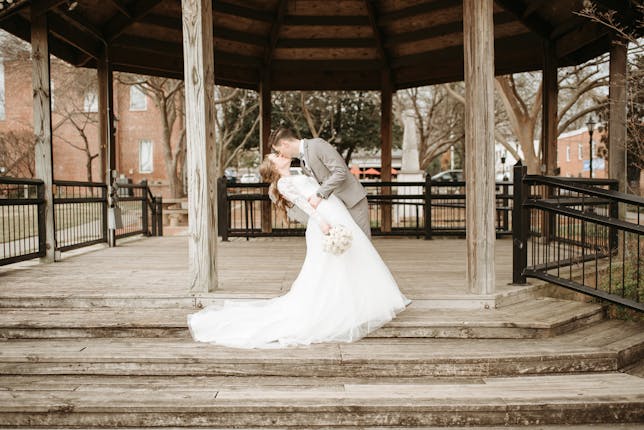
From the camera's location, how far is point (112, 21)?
349 inches

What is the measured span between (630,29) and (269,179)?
576 cm

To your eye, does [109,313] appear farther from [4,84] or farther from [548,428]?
[4,84]

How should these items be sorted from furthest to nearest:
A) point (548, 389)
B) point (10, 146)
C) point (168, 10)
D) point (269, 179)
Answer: point (10, 146)
point (168, 10)
point (269, 179)
point (548, 389)

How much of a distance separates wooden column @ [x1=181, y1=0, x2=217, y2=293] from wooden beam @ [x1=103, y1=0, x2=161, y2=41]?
3.85 metres

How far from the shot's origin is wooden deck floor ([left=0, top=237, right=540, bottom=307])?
539cm

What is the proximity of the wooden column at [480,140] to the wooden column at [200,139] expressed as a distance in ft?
8.52

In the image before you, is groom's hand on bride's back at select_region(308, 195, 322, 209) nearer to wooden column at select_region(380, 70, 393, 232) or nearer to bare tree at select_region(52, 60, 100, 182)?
wooden column at select_region(380, 70, 393, 232)

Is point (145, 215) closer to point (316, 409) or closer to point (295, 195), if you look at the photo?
point (295, 195)

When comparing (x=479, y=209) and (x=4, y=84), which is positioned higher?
(x=4, y=84)

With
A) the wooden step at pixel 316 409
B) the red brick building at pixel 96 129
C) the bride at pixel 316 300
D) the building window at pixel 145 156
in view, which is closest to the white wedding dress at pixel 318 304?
the bride at pixel 316 300

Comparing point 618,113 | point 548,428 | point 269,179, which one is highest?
point 618,113

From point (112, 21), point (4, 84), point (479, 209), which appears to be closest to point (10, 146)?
point (4, 84)

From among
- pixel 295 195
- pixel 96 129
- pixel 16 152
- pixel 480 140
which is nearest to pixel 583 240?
pixel 480 140

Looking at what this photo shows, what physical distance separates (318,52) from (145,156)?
19.8 m
